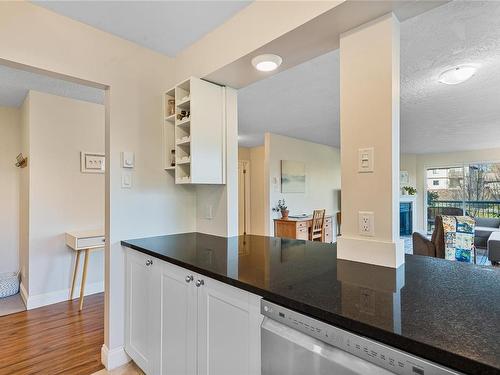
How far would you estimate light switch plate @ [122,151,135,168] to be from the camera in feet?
6.56

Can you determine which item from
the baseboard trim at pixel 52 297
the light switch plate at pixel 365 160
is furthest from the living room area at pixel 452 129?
the baseboard trim at pixel 52 297

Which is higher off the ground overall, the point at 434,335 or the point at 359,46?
the point at 359,46

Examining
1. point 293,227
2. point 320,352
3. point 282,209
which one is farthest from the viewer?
point 282,209

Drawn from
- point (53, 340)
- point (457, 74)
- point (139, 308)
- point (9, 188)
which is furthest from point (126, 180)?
point (457, 74)

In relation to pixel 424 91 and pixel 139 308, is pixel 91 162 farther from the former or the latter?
pixel 424 91

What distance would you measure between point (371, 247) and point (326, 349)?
0.61 meters

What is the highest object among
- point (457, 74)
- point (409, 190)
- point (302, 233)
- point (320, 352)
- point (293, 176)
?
point (457, 74)

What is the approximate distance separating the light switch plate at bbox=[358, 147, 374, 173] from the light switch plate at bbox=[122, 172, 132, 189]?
155 centimetres

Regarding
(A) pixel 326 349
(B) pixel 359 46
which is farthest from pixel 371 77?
(A) pixel 326 349

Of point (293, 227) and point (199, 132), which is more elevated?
point (199, 132)

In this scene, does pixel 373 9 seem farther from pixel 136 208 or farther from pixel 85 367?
pixel 85 367

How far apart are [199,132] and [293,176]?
3.90 meters

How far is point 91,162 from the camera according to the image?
3.31m

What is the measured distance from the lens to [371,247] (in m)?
1.30
